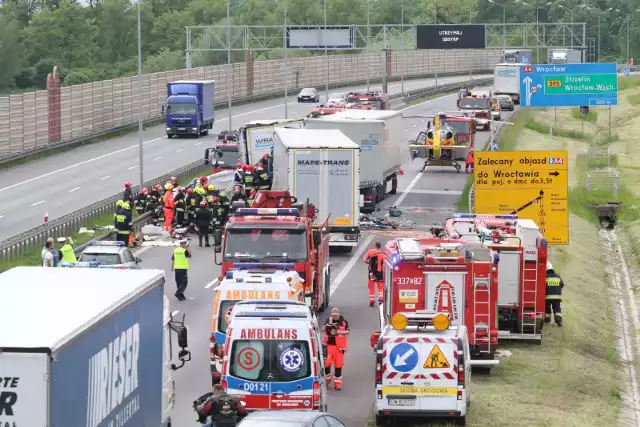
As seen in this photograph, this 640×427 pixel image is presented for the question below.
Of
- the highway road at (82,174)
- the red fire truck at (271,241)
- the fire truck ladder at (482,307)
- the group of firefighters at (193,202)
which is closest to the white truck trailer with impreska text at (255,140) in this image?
the group of firefighters at (193,202)

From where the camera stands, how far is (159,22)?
541ft

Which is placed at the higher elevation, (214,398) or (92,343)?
(92,343)

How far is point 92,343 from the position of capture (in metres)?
14.0

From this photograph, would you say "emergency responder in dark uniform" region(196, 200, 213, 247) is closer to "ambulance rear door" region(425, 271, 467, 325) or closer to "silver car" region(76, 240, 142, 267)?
"silver car" region(76, 240, 142, 267)

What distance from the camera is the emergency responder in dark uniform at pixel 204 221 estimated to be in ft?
138

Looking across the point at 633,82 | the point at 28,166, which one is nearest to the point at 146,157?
the point at 28,166

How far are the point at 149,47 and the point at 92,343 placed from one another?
15337cm

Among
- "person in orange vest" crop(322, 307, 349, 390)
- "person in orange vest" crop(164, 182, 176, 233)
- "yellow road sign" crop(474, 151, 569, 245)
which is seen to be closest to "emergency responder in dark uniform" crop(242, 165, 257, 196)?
"person in orange vest" crop(164, 182, 176, 233)

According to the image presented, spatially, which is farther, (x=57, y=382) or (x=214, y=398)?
(x=214, y=398)

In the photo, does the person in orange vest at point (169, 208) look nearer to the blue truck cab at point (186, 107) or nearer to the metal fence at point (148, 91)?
the metal fence at point (148, 91)

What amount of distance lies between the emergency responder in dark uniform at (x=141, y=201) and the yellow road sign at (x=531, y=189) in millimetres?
12657

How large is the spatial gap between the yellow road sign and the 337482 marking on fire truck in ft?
56.4

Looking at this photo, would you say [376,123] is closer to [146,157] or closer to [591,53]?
[146,157]

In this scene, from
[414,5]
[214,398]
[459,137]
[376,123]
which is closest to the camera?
[214,398]
